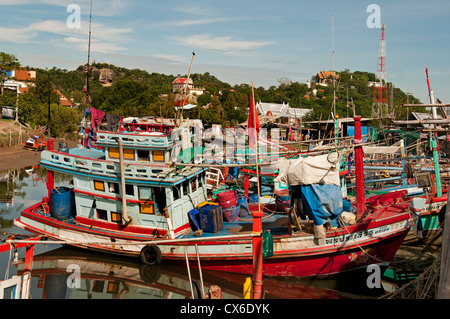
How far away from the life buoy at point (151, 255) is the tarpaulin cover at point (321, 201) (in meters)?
5.75

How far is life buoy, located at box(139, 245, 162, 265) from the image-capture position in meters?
13.9

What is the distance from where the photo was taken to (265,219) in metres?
15.2

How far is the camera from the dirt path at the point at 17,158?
117 ft

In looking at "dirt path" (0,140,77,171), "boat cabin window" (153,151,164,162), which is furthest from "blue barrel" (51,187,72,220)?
"dirt path" (0,140,77,171)

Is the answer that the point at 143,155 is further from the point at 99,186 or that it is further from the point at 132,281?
the point at 132,281

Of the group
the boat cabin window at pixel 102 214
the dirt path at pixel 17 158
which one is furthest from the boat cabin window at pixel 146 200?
the dirt path at pixel 17 158

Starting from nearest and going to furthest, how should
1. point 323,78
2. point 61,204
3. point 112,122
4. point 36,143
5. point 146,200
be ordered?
point 146,200
point 61,204
point 112,122
point 36,143
point 323,78

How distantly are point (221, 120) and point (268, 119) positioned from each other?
26.9 feet

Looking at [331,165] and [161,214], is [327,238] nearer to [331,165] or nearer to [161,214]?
[331,165]

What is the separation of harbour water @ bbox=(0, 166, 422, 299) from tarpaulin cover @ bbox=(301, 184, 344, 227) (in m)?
2.67

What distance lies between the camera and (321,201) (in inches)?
456

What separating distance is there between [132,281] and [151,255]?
111cm

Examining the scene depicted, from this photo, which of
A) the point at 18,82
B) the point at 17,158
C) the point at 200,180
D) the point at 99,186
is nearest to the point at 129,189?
the point at 99,186

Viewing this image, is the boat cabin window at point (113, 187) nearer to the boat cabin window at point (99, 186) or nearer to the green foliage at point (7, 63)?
the boat cabin window at point (99, 186)
